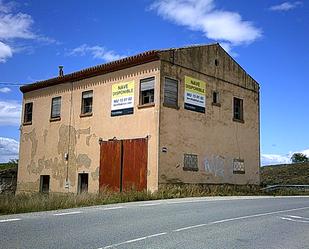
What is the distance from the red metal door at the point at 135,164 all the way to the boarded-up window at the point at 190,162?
236cm

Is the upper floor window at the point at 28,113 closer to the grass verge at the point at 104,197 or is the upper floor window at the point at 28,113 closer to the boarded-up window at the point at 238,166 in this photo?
the grass verge at the point at 104,197

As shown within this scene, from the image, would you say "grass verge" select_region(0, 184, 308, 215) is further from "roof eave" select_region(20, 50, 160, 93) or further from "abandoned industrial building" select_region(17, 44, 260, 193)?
"roof eave" select_region(20, 50, 160, 93)

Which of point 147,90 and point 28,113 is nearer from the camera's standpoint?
point 147,90

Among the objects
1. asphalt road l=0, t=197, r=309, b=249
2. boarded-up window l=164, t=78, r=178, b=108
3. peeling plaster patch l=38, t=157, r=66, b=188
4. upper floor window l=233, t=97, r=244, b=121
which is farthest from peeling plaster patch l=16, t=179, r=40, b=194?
asphalt road l=0, t=197, r=309, b=249

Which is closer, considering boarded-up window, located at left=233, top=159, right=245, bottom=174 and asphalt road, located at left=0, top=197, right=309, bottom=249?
asphalt road, located at left=0, top=197, right=309, bottom=249

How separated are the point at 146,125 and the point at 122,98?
266cm

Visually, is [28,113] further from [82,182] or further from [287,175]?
[287,175]

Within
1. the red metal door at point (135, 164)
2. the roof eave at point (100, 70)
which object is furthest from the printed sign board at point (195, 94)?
the red metal door at point (135, 164)

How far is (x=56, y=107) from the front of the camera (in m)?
29.3

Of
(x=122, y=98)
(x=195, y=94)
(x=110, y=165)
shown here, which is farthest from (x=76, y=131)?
(x=195, y=94)

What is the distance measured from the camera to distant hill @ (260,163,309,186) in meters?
40.2

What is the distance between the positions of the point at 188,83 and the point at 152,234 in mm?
15933

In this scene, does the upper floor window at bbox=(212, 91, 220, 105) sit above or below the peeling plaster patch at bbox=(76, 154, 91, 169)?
above

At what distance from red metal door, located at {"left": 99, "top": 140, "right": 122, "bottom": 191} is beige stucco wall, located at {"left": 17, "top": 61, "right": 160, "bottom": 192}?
0.43 meters
